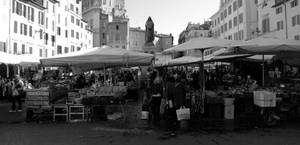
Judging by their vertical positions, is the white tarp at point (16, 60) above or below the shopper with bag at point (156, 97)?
above

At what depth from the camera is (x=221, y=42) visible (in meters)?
11.3

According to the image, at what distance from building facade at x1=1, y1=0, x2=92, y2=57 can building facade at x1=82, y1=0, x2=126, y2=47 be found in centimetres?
1937

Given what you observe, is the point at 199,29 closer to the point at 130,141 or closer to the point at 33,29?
the point at 33,29

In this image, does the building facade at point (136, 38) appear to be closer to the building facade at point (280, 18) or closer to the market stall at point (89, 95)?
the building facade at point (280, 18)

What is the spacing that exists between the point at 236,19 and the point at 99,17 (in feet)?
171

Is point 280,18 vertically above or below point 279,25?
above

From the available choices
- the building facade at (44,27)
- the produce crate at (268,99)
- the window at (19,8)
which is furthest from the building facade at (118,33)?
the produce crate at (268,99)

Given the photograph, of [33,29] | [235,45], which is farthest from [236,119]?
[33,29]

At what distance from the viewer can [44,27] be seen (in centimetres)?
5334

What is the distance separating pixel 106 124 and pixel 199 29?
9127 centimetres

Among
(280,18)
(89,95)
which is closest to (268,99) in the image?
(89,95)

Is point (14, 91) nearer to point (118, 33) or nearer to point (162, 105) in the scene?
point (162, 105)

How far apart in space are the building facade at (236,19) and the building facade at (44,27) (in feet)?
93.7

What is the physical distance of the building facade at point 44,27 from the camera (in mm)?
41125
